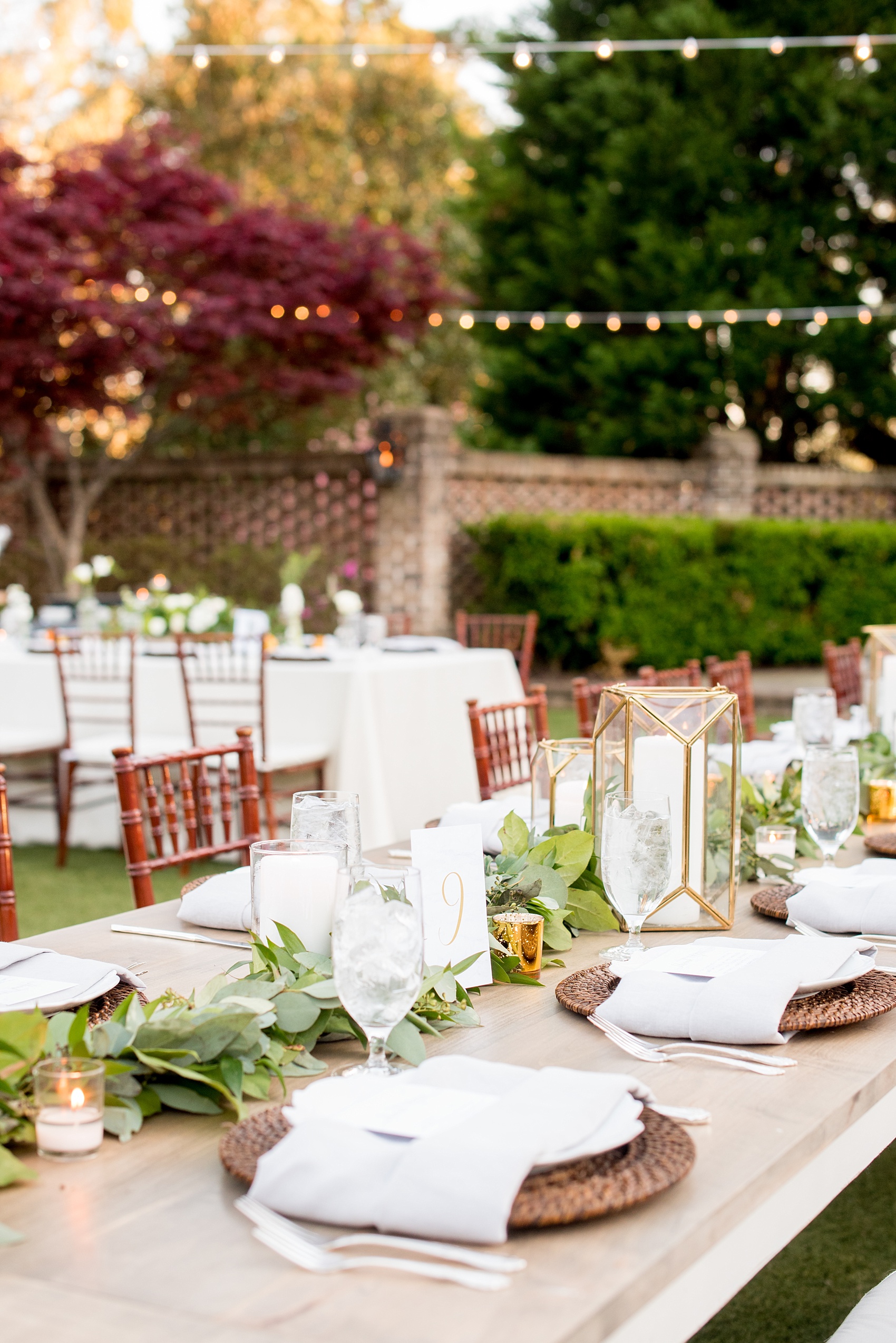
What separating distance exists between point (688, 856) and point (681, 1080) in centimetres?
49

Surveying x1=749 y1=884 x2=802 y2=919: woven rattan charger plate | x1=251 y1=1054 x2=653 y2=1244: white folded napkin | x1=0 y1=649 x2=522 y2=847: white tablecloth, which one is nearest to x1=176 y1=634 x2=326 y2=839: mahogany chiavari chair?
x1=0 y1=649 x2=522 y2=847: white tablecloth

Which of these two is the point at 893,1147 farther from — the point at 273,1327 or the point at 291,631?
the point at 291,631

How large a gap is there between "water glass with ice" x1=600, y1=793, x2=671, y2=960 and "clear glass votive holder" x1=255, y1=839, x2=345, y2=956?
269mm

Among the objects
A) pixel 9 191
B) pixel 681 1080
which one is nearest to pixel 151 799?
pixel 681 1080

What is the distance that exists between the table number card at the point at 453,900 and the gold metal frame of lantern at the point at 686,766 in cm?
28

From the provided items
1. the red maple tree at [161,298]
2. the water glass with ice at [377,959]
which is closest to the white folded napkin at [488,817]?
the water glass with ice at [377,959]

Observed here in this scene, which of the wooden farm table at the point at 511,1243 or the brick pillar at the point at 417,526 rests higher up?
the brick pillar at the point at 417,526

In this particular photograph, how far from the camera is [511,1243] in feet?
2.70

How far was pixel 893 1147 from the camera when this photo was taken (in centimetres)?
274

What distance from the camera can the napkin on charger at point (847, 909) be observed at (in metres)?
1.57

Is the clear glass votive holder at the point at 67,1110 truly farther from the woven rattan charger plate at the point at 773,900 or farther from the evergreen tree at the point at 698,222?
the evergreen tree at the point at 698,222

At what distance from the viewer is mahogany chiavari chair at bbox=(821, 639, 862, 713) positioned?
186 inches

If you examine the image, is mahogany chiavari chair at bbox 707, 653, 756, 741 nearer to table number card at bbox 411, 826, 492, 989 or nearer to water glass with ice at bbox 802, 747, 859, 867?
water glass with ice at bbox 802, 747, 859, 867

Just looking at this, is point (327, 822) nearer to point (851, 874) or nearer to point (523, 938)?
Answer: point (523, 938)
